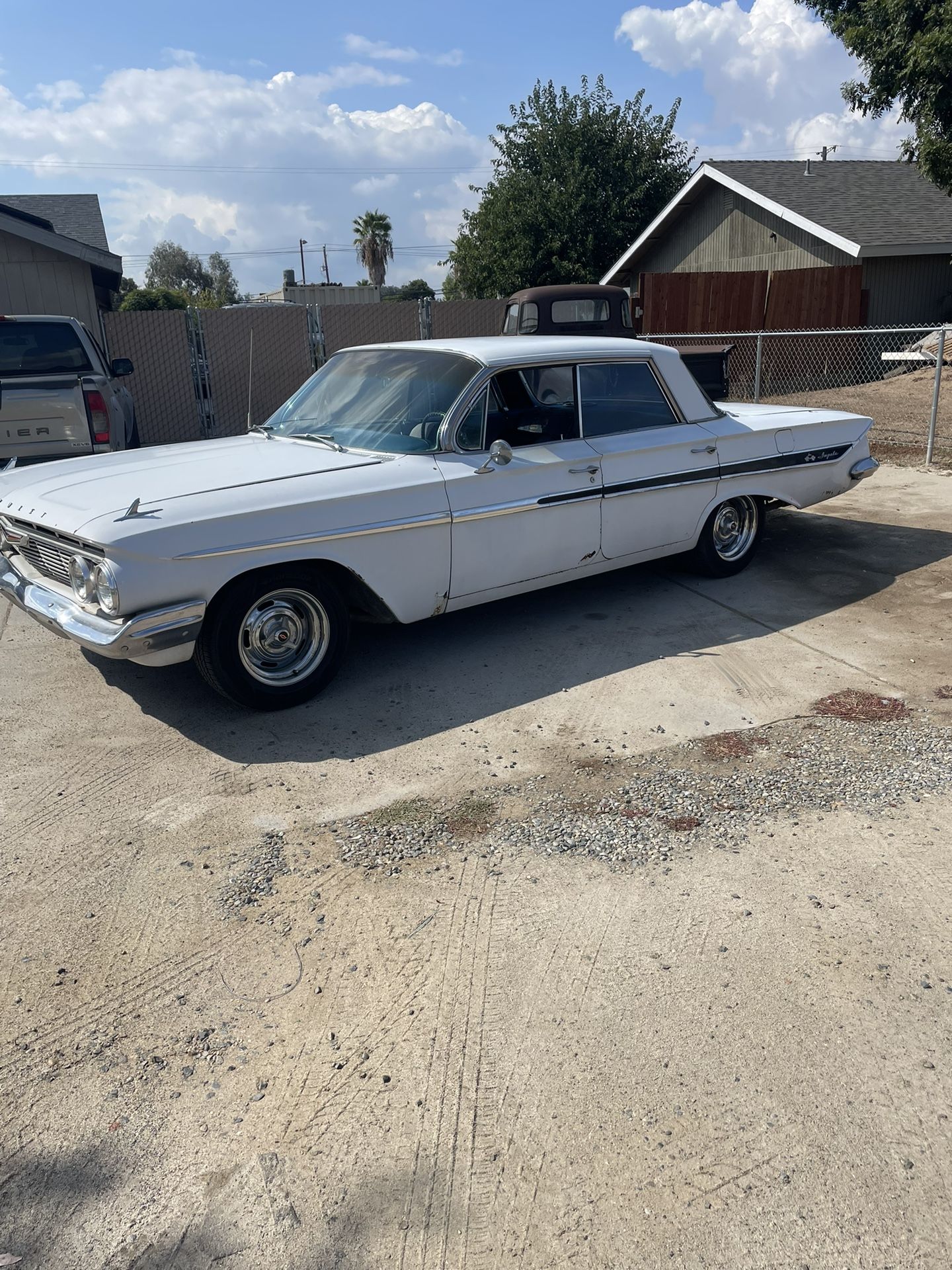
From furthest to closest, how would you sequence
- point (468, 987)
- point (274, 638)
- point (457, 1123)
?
point (274, 638), point (468, 987), point (457, 1123)

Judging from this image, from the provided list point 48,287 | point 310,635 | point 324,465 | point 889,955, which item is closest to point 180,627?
point 310,635

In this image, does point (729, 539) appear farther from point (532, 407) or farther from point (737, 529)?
point (532, 407)

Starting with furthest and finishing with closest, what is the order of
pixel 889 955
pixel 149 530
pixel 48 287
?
pixel 48 287, pixel 149 530, pixel 889 955

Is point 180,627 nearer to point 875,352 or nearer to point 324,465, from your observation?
point 324,465

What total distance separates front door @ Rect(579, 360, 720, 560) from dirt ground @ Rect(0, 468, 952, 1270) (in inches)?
45.5

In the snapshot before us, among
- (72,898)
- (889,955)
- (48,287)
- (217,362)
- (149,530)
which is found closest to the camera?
(889,955)

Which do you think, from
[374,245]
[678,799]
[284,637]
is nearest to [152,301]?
[374,245]

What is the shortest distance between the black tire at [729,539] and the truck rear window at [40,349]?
598cm

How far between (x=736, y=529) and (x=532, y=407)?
6.72 ft

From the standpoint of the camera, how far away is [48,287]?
14.6 m

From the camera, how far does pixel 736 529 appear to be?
265 inches

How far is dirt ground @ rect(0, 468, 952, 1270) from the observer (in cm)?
215

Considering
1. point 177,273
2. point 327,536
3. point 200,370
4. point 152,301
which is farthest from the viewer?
point 177,273

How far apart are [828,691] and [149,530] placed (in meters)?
3.26
